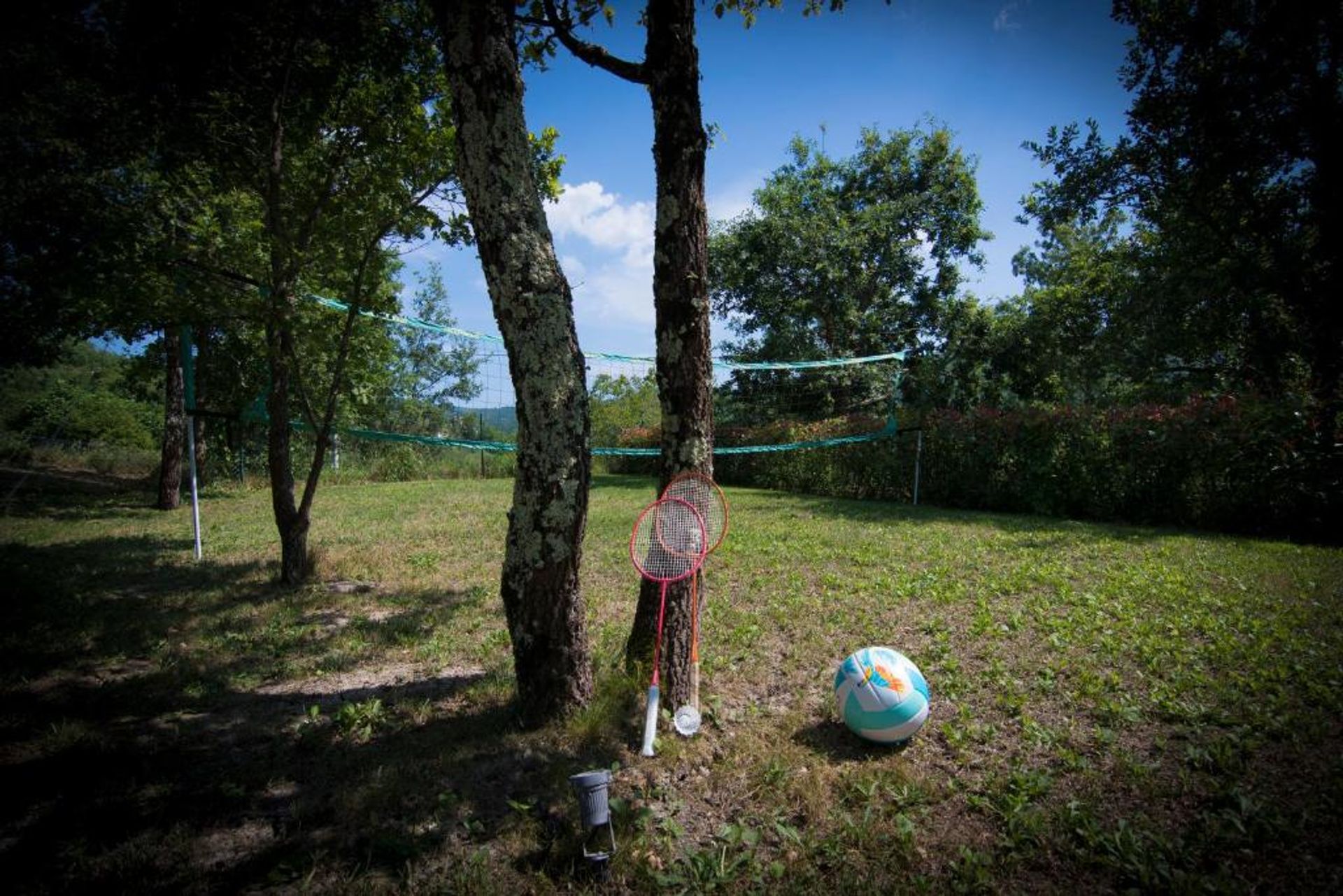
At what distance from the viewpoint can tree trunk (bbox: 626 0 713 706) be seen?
3.25 metres

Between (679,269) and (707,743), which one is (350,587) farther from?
(679,269)

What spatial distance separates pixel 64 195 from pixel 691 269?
297 inches

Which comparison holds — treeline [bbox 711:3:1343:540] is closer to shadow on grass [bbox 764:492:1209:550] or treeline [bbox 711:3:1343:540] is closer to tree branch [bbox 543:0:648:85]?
shadow on grass [bbox 764:492:1209:550]

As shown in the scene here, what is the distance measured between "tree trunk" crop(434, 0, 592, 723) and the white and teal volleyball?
1613 millimetres

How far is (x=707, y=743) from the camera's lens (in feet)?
10.4

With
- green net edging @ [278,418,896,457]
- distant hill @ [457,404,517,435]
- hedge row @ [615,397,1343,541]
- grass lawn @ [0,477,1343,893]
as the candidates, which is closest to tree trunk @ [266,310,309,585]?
grass lawn @ [0,477,1343,893]

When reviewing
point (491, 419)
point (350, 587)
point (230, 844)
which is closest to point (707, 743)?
point (230, 844)

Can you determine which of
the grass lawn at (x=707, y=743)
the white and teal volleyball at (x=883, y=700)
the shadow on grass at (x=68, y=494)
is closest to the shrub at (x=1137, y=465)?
the grass lawn at (x=707, y=743)

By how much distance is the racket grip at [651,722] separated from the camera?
2894 millimetres

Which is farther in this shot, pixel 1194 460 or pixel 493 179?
pixel 1194 460

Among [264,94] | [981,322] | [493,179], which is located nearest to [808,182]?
[981,322]

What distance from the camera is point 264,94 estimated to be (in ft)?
17.5

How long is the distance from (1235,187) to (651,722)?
16246 mm

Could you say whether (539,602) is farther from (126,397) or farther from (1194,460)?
(126,397)
